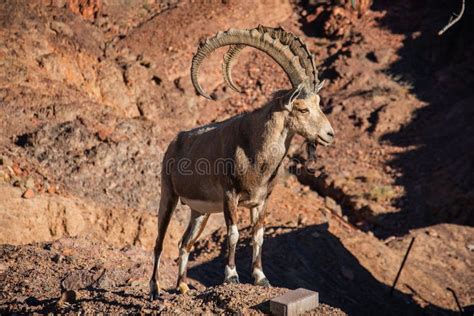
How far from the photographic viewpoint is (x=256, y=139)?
768cm

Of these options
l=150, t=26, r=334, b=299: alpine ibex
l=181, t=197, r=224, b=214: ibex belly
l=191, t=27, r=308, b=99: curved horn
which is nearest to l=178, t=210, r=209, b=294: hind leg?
l=181, t=197, r=224, b=214: ibex belly

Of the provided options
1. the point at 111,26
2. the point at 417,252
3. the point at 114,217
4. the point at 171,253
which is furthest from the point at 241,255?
the point at 111,26

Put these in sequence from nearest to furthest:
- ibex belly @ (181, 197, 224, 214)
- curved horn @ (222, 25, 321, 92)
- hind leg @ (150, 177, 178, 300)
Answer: curved horn @ (222, 25, 321, 92) → ibex belly @ (181, 197, 224, 214) → hind leg @ (150, 177, 178, 300)

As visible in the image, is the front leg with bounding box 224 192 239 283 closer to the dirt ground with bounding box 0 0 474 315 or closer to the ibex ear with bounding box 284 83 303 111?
the dirt ground with bounding box 0 0 474 315

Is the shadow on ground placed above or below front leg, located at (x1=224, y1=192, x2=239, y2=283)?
below

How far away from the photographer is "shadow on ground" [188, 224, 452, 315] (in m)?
12.7

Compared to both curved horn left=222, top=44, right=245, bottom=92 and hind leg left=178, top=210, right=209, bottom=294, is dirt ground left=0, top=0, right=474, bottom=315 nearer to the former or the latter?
hind leg left=178, top=210, right=209, bottom=294

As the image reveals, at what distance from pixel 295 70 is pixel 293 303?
292cm

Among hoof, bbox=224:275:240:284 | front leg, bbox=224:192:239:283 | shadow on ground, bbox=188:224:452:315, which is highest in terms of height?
front leg, bbox=224:192:239:283

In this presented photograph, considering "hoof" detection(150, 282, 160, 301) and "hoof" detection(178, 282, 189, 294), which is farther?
"hoof" detection(178, 282, 189, 294)

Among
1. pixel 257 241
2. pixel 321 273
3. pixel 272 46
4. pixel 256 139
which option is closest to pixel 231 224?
pixel 257 241

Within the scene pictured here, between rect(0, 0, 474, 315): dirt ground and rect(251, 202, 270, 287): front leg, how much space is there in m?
0.61

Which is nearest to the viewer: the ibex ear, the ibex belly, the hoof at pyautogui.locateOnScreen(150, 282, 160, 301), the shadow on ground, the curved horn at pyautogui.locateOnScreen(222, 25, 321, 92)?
the ibex ear

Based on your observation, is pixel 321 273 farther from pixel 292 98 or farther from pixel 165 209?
pixel 292 98
